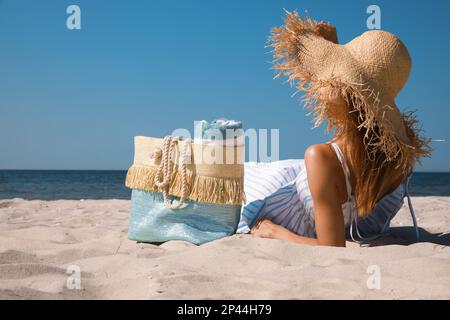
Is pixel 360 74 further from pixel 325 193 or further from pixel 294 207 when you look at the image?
pixel 294 207

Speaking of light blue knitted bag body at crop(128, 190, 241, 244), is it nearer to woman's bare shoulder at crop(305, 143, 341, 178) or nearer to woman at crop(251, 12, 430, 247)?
woman at crop(251, 12, 430, 247)

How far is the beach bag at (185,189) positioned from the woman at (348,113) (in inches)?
19.5

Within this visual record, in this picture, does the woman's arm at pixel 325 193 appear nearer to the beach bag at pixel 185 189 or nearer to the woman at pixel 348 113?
the woman at pixel 348 113

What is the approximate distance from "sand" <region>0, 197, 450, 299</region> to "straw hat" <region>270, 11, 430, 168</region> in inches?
24.7

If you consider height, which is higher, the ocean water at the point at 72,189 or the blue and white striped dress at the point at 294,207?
the blue and white striped dress at the point at 294,207

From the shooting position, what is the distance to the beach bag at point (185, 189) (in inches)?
106

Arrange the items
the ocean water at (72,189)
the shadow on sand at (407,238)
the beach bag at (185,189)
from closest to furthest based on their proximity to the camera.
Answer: the beach bag at (185,189) < the shadow on sand at (407,238) < the ocean water at (72,189)

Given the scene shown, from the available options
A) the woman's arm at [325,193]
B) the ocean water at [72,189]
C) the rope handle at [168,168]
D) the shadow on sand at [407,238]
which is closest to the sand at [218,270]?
the shadow on sand at [407,238]

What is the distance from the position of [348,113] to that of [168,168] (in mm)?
1161

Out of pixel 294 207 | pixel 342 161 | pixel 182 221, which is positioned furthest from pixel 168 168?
pixel 342 161

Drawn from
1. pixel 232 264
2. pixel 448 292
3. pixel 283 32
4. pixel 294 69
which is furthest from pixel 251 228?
pixel 448 292

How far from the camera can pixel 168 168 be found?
8.96 ft

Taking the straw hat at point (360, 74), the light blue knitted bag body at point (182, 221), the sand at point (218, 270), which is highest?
the straw hat at point (360, 74)
